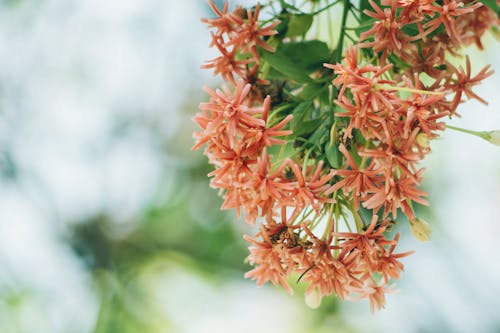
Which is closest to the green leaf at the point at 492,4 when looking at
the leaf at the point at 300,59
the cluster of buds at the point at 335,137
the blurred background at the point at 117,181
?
the cluster of buds at the point at 335,137

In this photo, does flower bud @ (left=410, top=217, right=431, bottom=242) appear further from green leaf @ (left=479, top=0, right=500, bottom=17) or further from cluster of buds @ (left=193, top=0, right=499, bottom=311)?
green leaf @ (left=479, top=0, right=500, bottom=17)

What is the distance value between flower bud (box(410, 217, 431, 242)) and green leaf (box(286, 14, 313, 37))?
27 centimetres

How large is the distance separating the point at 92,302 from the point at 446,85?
81.1 inches

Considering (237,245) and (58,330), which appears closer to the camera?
(58,330)

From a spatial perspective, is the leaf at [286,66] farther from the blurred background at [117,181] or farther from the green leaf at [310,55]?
the blurred background at [117,181]

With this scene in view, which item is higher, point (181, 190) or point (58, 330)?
point (181, 190)

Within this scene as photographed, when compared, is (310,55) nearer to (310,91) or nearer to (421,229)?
(310,91)

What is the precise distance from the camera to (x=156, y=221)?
257 cm

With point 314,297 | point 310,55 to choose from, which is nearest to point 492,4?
point 310,55

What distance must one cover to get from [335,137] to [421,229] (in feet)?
0.51

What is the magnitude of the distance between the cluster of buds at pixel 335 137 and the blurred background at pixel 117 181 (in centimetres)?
149

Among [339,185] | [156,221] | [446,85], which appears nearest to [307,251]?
[339,185]

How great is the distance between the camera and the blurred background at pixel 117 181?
2.20 m

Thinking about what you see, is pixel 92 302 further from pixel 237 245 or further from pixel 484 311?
pixel 484 311
